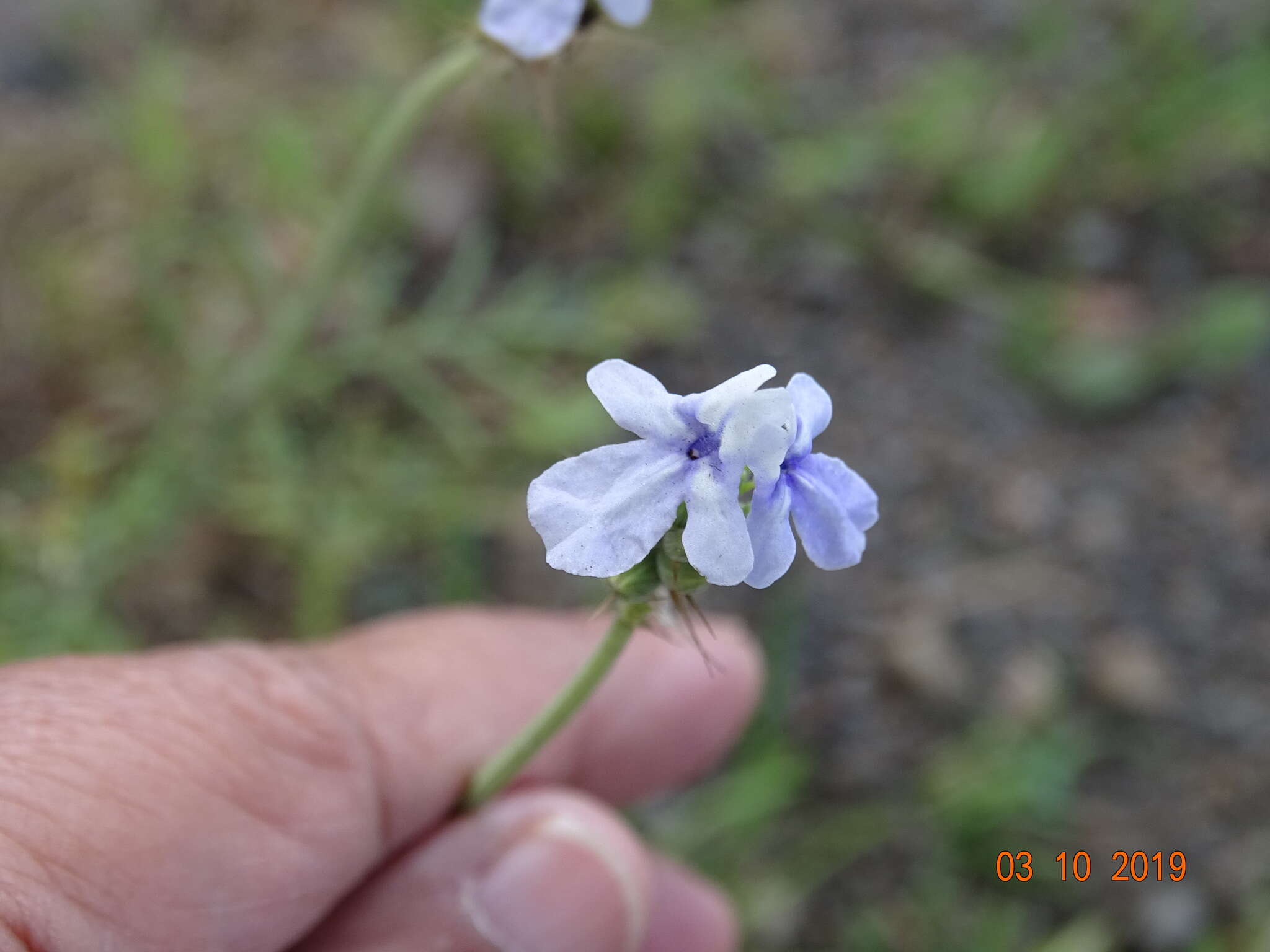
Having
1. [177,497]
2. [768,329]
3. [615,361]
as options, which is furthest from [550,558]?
[768,329]

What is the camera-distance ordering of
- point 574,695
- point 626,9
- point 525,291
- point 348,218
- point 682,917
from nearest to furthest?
point 574,695
point 626,9
point 348,218
point 682,917
point 525,291

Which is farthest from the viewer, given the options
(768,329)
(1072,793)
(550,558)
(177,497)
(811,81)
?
(811,81)

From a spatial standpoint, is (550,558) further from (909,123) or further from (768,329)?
(909,123)

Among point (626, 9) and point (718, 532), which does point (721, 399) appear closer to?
point (718, 532)

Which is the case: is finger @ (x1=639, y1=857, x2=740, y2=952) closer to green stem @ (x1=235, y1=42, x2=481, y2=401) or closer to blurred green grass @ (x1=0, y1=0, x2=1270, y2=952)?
blurred green grass @ (x1=0, y1=0, x2=1270, y2=952)

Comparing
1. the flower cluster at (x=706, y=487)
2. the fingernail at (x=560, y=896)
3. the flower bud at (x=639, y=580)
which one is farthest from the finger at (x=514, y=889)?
the flower cluster at (x=706, y=487)
